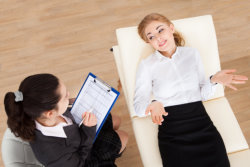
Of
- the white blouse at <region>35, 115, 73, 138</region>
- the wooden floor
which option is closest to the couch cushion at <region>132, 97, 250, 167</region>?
the wooden floor

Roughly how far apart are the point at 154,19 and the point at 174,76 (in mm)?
356

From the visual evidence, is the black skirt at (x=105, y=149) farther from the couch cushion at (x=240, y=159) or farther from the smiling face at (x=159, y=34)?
the couch cushion at (x=240, y=159)

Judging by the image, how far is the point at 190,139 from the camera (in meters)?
1.38

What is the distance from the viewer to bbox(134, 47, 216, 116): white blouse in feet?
4.85

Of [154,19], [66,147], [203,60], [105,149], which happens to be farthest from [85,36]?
[66,147]

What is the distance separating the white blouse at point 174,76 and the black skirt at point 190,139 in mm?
73

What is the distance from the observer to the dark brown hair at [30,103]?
1.00 meters

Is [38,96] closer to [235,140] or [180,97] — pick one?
[180,97]

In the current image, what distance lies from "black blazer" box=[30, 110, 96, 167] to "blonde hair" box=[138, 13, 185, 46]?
2.03 ft

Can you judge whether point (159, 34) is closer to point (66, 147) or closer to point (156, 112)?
point (156, 112)

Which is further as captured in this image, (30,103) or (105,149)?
(105,149)

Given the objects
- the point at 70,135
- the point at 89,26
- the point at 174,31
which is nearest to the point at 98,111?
the point at 70,135

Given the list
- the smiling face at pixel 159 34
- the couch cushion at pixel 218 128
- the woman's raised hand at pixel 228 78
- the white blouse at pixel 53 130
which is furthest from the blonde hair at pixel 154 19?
the white blouse at pixel 53 130

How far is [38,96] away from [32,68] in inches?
50.3
